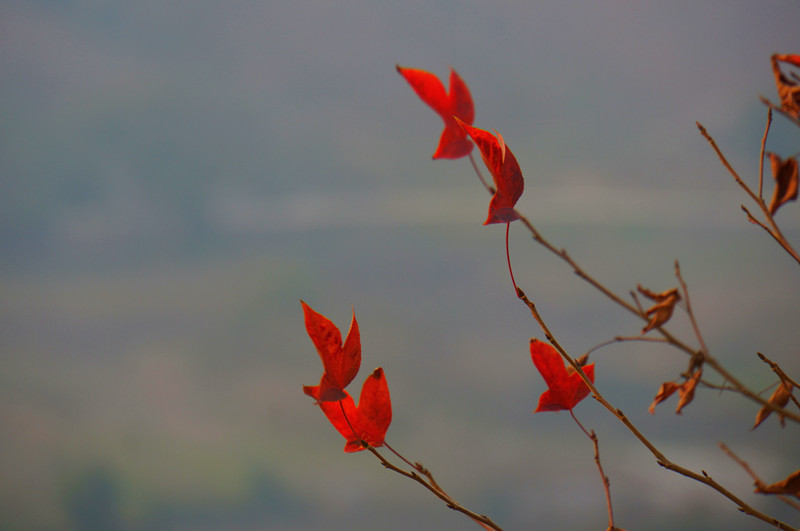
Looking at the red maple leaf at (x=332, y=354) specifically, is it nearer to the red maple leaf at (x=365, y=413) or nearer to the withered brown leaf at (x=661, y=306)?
the red maple leaf at (x=365, y=413)

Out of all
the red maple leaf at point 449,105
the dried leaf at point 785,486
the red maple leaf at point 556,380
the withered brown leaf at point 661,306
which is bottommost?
the dried leaf at point 785,486

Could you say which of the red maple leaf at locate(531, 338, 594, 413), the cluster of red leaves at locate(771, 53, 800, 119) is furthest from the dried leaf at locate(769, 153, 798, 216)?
the red maple leaf at locate(531, 338, 594, 413)

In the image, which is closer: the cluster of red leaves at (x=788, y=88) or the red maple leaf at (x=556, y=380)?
the cluster of red leaves at (x=788, y=88)

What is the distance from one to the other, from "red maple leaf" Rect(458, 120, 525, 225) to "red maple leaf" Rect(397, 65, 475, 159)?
86 mm

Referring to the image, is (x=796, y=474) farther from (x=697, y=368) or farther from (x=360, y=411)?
(x=360, y=411)

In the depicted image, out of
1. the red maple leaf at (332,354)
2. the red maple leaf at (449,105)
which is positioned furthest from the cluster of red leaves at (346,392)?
the red maple leaf at (449,105)

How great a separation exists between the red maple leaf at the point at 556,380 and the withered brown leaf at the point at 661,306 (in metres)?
0.10

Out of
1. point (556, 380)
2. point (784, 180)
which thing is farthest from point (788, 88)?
point (556, 380)

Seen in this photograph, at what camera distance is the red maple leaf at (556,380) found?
0.89 feet

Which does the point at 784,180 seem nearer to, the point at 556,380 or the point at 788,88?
the point at 788,88

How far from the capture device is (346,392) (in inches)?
10.3

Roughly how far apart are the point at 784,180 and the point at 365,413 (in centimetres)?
21

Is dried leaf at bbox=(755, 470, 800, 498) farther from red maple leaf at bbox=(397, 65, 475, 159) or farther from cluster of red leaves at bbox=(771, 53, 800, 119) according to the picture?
red maple leaf at bbox=(397, 65, 475, 159)

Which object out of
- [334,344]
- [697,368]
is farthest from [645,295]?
[334,344]
